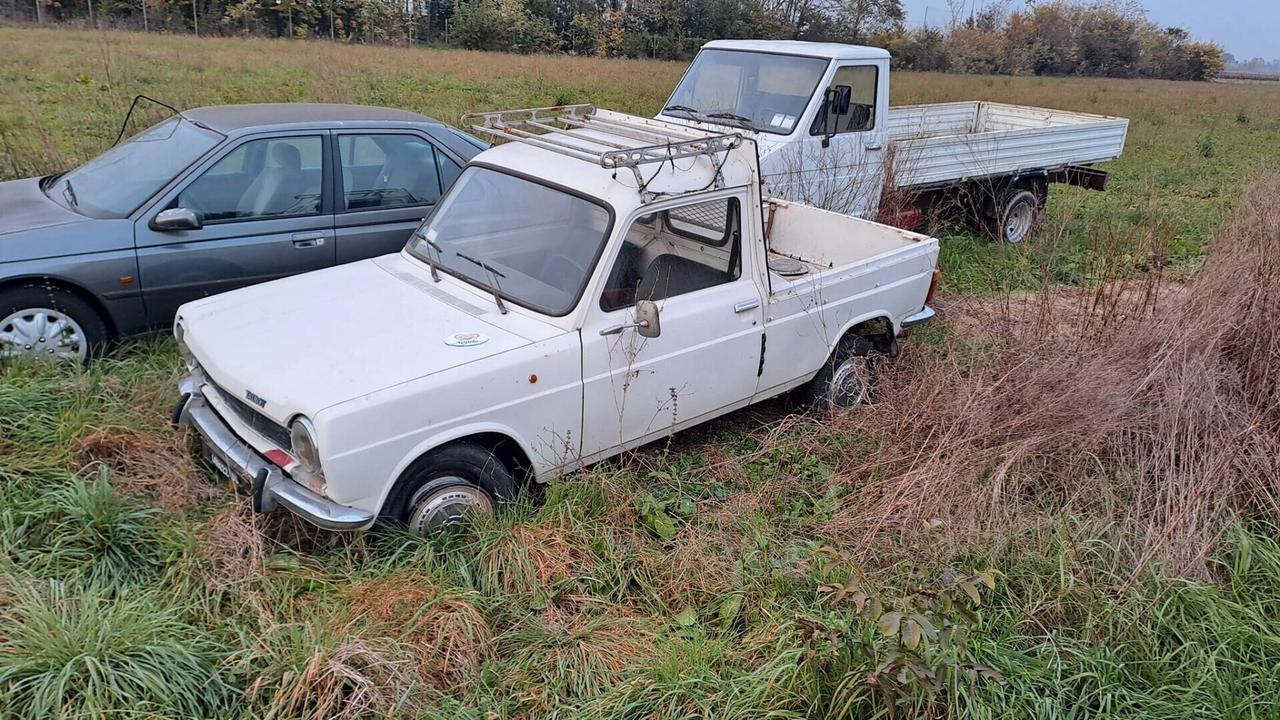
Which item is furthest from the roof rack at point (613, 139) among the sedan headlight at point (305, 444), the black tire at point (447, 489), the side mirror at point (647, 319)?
the sedan headlight at point (305, 444)

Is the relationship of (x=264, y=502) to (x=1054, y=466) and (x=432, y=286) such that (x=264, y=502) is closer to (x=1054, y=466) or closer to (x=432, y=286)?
(x=432, y=286)

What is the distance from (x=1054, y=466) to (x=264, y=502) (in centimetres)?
384

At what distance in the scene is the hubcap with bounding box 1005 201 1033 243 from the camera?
9.88 m

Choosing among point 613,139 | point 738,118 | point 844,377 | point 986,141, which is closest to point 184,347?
point 613,139

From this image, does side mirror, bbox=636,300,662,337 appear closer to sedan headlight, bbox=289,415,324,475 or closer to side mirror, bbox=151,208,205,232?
sedan headlight, bbox=289,415,324,475

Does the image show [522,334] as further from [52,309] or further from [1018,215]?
[1018,215]

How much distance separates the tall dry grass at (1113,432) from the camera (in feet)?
13.5

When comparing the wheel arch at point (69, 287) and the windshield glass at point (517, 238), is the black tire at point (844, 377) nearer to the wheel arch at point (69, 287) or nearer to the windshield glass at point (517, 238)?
the windshield glass at point (517, 238)

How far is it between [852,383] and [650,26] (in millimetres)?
30751

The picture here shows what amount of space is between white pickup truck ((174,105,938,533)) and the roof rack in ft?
0.06

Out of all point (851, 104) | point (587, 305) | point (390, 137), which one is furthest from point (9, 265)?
point (851, 104)

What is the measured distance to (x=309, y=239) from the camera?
217 inches

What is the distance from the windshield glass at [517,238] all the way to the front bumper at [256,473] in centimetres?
130

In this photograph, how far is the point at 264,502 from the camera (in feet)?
11.4
